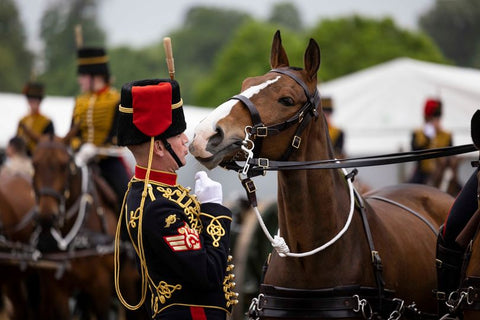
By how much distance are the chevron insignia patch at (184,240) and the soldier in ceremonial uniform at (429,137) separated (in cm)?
660

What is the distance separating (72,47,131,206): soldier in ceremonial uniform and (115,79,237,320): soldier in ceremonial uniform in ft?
16.0

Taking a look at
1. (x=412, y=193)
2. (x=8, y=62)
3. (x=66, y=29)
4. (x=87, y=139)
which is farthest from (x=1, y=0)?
(x=412, y=193)

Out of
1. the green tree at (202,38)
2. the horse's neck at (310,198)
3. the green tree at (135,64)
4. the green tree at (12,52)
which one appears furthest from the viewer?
the green tree at (202,38)

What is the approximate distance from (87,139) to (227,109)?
16.5ft

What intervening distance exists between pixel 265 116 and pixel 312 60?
1.48ft

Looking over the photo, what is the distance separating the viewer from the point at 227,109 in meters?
4.18

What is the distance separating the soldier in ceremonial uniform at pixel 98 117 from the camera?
8.75 meters

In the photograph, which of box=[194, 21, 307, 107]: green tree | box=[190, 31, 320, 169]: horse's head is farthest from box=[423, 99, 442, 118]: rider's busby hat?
box=[194, 21, 307, 107]: green tree

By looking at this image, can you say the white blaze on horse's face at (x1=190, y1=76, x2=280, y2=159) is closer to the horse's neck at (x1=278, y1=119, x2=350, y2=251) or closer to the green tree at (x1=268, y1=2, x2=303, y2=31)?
the horse's neck at (x1=278, y1=119, x2=350, y2=251)

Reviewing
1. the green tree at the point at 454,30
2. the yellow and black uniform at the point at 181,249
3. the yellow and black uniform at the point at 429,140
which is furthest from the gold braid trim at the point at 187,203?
the green tree at the point at 454,30

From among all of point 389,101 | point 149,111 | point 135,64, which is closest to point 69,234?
point 149,111

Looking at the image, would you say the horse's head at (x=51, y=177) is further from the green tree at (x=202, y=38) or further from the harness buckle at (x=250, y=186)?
the green tree at (x=202, y=38)

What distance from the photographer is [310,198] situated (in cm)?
452

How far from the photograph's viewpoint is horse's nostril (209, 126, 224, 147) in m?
4.06
